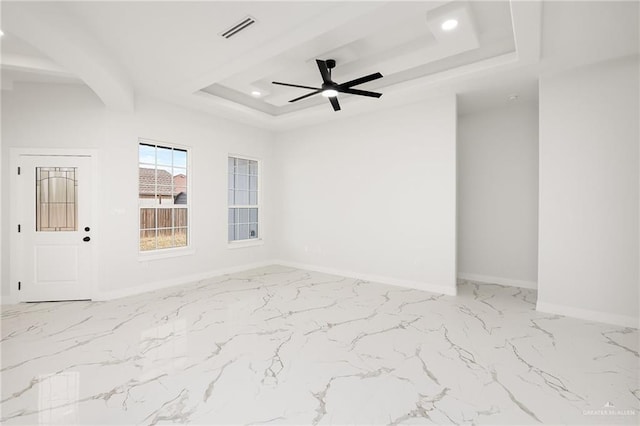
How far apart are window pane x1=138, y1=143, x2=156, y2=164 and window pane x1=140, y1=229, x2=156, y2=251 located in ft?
3.46

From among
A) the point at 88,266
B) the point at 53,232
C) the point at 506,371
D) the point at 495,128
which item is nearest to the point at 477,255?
the point at 495,128

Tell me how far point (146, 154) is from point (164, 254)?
153cm

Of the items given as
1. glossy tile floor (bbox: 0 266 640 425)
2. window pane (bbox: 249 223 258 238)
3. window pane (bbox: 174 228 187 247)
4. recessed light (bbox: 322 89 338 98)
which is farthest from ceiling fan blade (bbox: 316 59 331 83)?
window pane (bbox: 249 223 258 238)

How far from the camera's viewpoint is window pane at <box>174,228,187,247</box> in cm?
492

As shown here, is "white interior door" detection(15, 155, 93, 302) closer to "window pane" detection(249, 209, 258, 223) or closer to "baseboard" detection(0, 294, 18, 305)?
"baseboard" detection(0, 294, 18, 305)

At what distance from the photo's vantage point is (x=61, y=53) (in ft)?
9.18

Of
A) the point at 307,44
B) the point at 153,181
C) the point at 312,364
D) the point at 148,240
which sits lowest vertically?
the point at 312,364

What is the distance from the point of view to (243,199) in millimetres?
5977

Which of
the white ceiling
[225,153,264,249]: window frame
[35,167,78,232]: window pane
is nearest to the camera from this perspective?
the white ceiling

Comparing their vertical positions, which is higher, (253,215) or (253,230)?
(253,215)

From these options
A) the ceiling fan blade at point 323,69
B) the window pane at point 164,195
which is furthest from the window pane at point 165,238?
the ceiling fan blade at point 323,69

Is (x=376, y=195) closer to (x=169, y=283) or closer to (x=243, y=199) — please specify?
(x=243, y=199)

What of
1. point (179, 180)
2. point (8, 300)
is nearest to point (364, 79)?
point (179, 180)

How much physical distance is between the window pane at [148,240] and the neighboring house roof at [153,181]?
60 centimetres
